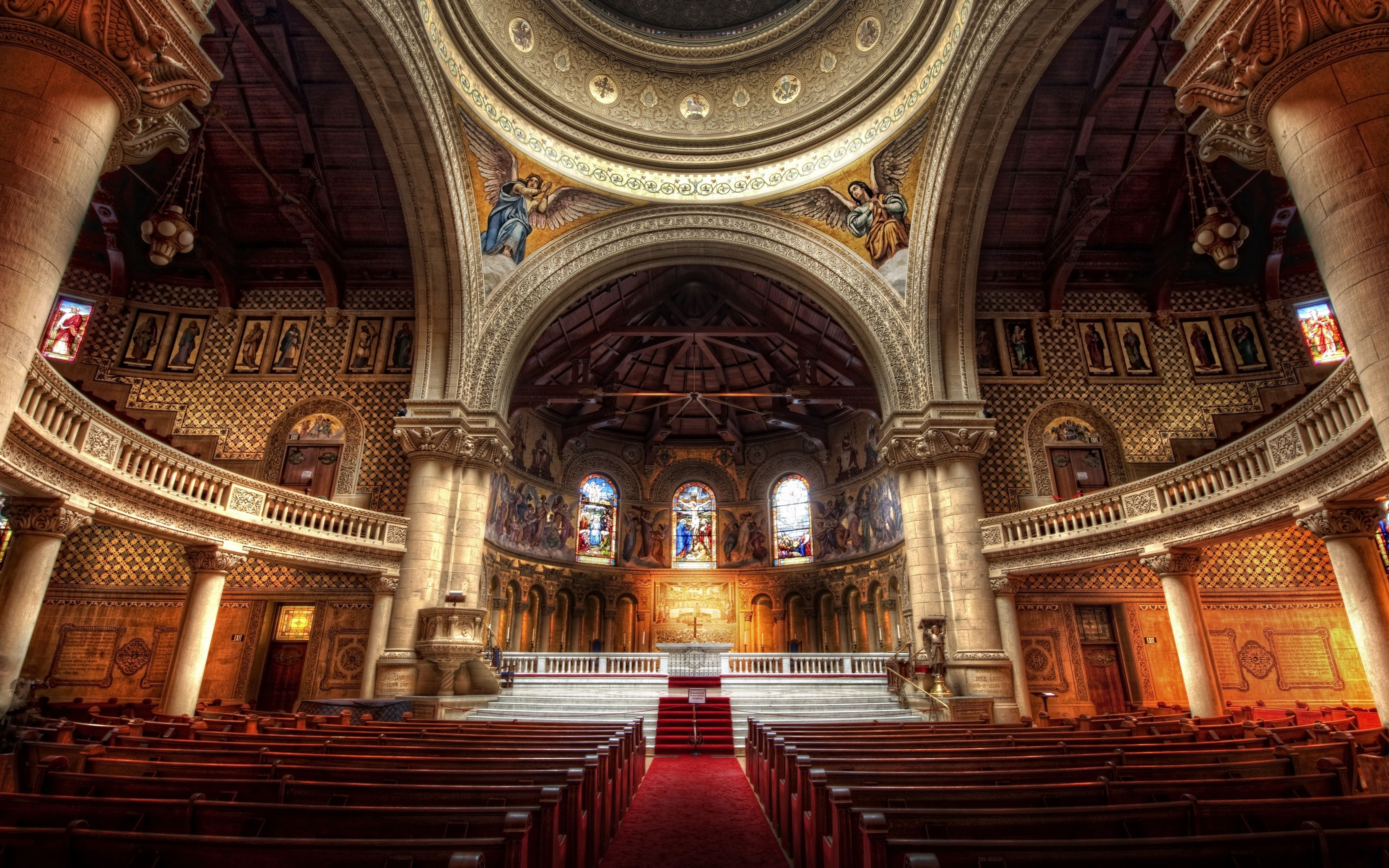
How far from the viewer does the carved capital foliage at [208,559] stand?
38.9ft

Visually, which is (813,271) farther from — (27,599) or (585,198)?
(27,599)

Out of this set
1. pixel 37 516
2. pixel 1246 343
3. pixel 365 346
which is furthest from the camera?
pixel 365 346

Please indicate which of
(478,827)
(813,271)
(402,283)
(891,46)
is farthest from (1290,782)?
(402,283)

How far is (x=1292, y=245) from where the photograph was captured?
16562mm

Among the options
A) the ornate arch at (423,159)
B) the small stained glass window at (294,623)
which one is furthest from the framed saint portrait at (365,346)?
the small stained glass window at (294,623)

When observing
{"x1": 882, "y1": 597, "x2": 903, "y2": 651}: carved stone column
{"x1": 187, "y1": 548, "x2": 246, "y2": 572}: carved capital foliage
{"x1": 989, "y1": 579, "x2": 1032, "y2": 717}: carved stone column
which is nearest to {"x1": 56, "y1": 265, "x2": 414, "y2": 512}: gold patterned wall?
{"x1": 187, "y1": 548, "x2": 246, "y2": 572}: carved capital foliage

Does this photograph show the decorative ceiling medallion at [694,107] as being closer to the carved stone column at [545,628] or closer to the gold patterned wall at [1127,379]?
the gold patterned wall at [1127,379]

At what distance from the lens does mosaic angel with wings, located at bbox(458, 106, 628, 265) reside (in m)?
15.6

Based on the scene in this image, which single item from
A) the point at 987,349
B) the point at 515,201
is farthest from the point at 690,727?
the point at 515,201

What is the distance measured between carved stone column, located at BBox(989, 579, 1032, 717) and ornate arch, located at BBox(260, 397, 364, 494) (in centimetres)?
1564

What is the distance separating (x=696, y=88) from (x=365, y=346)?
1181 centimetres

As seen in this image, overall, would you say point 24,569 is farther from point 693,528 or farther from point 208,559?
point 693,528

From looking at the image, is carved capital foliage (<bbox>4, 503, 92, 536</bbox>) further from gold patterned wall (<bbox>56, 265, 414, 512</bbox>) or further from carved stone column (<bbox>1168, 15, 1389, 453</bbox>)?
carved stone column (<bbox>1168, 15, 1389, 453</bbox>)

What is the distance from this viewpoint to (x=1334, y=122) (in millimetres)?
4676
